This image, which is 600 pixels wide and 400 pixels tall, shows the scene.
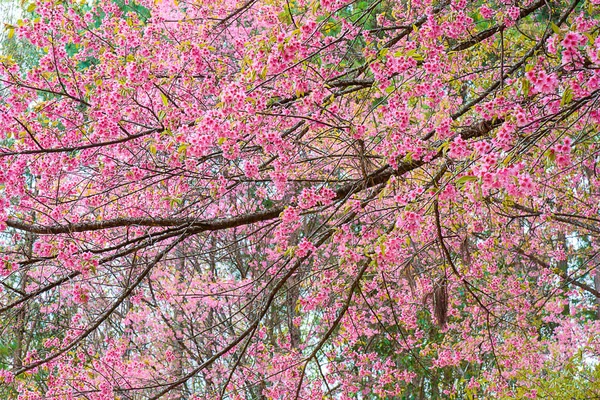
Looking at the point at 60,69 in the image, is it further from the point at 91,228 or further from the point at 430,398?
the point at 430,398

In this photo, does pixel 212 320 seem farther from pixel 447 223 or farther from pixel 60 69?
pixel 60 69

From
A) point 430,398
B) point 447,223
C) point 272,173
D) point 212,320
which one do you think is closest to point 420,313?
point 430,398

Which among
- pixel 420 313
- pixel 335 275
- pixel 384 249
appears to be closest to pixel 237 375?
pixel 335 275

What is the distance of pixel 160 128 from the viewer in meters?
3.57

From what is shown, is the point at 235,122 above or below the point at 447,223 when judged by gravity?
below

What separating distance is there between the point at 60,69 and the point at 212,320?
5095mm

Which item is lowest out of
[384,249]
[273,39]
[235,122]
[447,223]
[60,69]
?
[384,249]

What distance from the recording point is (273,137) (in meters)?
3.34

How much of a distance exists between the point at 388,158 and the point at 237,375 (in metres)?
4.48

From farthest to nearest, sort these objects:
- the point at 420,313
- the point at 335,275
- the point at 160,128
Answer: the point at 420,313, the point at 335,275, the point at 160,128

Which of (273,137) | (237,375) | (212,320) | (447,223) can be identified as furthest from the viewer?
(212,320)

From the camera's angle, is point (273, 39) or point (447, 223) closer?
point (273, 39)

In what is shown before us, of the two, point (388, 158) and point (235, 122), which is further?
point (388, 158)

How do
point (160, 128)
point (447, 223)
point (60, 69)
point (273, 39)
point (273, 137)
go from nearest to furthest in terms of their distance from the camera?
1. point (273, 39)
2. point (273, 137)
3. point (160, 128)
4. point (60, 69)
5. point (447, 223)
